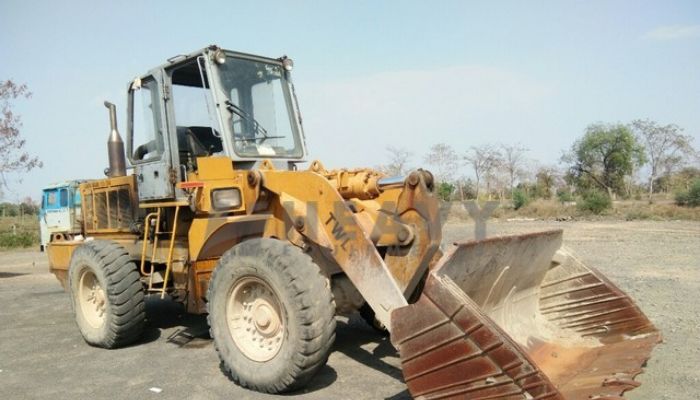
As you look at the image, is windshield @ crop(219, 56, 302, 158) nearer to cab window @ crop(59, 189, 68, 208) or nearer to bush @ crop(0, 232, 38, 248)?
cab window @ crop(59, 189, 68, 208)

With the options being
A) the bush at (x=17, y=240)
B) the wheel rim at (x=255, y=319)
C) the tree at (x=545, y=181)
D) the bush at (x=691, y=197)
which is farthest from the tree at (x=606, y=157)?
the wheel rim at (x=255, y=319)

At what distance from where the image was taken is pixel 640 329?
15.6 feet

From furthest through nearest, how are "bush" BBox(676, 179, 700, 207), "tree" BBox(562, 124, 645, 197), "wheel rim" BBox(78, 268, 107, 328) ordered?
1. "tree" BBox(562, 124, 645, 197)
2. "bush" BBox(676, 179, 700, 207)
3. "wheel rim" BBox(78, 268, 107, 328)

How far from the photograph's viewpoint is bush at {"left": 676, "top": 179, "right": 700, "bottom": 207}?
29.0 meters

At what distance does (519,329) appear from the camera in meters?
4.87

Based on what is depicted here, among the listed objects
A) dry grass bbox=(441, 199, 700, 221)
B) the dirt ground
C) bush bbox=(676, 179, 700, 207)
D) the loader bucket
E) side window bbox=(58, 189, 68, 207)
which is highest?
side window bbox=(58, 189, 68, 207)

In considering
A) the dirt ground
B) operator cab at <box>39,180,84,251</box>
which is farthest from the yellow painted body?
operator cab at <box>39,180,84,251</box>

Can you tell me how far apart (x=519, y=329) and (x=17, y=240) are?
25.7 meters

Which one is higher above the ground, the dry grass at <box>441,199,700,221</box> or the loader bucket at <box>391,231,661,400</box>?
the loader bucket at <box>391,231,661,400</box>

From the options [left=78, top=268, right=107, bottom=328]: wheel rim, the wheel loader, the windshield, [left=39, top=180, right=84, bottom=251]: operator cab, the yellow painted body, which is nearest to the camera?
the wheel loader

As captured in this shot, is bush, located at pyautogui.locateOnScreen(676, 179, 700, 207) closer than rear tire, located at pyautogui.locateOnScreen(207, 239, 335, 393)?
No

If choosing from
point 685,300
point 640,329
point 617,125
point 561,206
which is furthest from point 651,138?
point 640,329

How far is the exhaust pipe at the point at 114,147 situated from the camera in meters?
6.64

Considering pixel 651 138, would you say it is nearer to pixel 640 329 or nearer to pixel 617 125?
pixel 617 125
